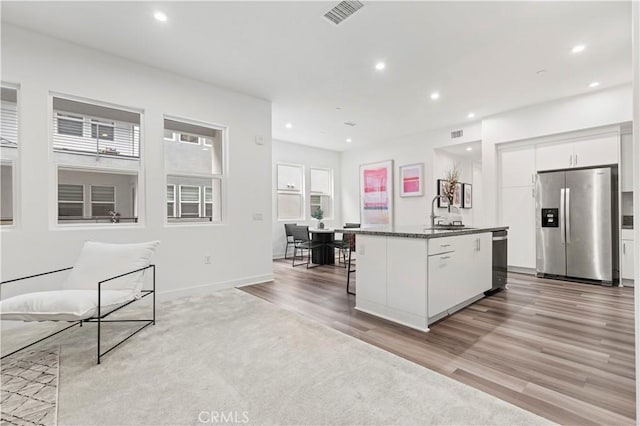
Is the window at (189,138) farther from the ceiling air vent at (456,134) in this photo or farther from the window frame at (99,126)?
the ceiling air vent at (456,134)

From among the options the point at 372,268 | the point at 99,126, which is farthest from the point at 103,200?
the point at 372,268

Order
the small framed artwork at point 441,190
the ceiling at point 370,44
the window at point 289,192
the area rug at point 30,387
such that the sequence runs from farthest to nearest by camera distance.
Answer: the window at point 289,192 < the small framed artwork at point 441,190 < the ceiling at point 370,44 < the area rug at point 30,387

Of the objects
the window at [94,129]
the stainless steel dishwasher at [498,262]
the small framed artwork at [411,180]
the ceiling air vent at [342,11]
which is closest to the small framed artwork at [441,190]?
the small framed artwork at [411,180]

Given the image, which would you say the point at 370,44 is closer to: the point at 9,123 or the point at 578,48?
the point at 578,48

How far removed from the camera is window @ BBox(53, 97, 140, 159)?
10.4ft

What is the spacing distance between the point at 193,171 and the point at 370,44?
282 centimetres

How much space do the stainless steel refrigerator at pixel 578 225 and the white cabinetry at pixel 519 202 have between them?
0.15 meters

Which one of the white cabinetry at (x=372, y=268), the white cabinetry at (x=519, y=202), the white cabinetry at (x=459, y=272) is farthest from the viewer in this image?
the white cabinetry at (x=519, y=202)

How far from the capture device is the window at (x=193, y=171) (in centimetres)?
396

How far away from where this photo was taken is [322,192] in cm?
834

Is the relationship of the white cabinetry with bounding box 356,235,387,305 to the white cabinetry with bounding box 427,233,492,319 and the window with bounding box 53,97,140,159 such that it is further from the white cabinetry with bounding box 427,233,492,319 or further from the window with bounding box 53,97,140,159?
the window with bounding box 53,97,140,159

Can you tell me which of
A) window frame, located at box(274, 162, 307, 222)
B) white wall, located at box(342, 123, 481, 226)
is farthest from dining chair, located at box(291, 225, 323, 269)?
white wall, located at box(342, 123, 481, 226)

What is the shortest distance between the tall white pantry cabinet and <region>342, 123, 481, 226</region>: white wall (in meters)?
0.92

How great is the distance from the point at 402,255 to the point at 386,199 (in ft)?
15.7
